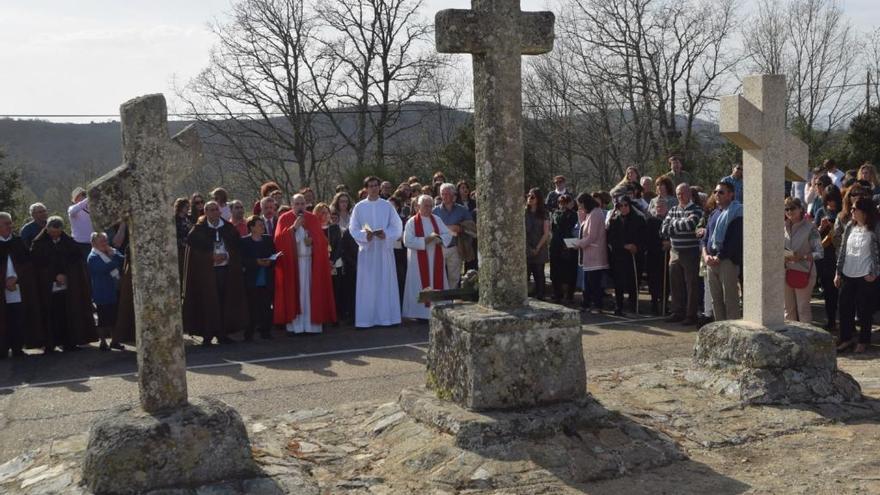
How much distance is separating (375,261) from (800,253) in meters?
5.32

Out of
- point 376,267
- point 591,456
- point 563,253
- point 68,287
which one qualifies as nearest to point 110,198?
point 591,456

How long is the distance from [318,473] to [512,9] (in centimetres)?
323

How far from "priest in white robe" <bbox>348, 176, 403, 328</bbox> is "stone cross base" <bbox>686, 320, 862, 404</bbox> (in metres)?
5.72

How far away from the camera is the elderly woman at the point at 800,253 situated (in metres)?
9.24

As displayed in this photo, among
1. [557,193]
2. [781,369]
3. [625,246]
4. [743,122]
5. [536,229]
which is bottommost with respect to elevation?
[781,369]

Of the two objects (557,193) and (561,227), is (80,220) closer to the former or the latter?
(561,227)

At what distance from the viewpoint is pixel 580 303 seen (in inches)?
510

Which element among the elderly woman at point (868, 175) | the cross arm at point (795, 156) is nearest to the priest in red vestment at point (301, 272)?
the cross arm at point (795, 156)

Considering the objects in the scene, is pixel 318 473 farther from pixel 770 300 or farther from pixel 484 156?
pixel 770 300

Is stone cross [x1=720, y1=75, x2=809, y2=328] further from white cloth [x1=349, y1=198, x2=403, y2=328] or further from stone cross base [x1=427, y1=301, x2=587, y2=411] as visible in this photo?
white cloth [x1=349, y1=198, x2=403, y2=328]

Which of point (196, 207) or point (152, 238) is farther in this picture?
point (196, 207)

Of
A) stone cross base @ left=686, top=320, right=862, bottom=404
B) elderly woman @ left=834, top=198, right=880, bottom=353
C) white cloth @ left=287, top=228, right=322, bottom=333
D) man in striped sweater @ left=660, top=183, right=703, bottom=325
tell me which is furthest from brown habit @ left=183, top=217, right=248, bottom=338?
elderly woman @ left=834, top=198, right=880, bottom=353

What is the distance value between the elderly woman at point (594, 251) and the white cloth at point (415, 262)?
6.37ft

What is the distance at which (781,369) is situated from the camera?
A: 622 cm
